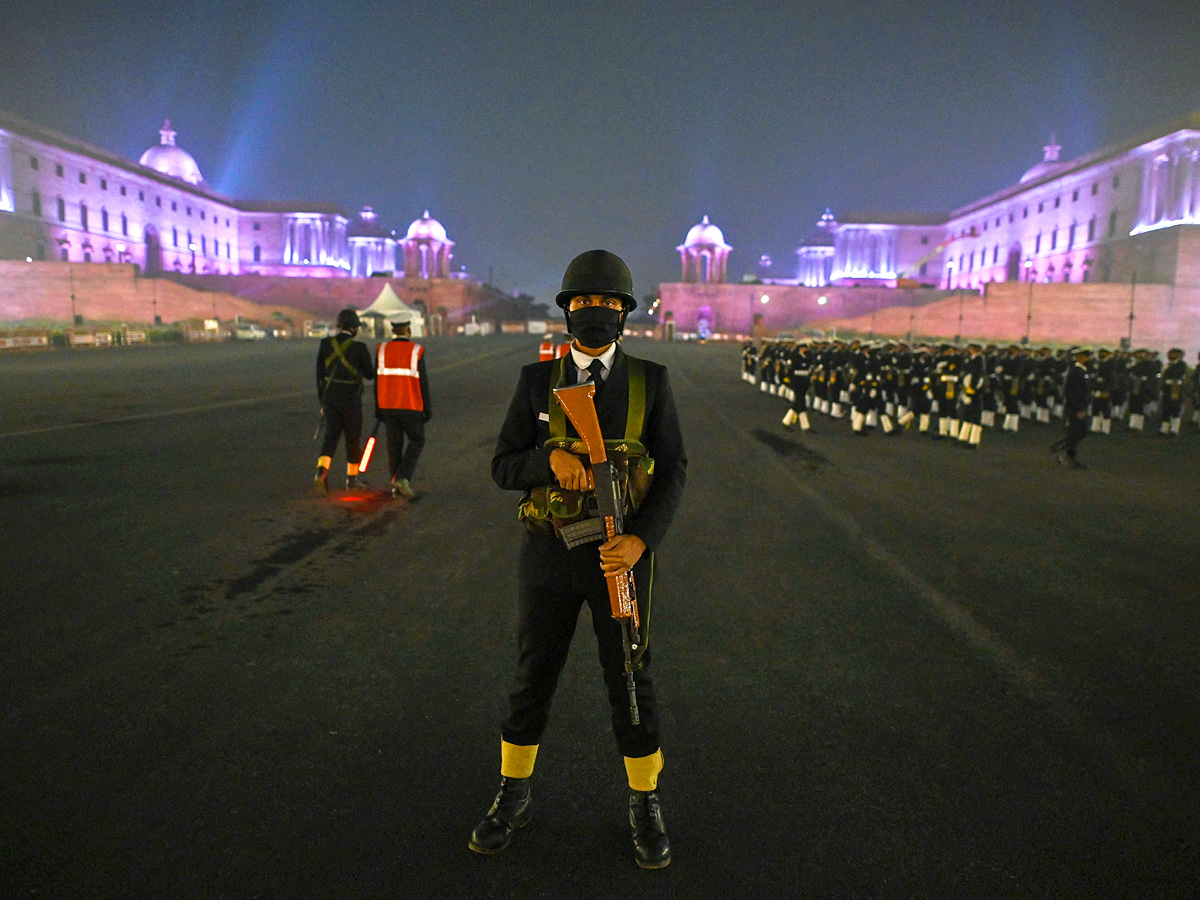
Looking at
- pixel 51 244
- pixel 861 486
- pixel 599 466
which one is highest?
pixel 51 244

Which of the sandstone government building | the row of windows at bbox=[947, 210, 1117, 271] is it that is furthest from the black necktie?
the row of windows at bbox=[947, 210, 1117, 271]

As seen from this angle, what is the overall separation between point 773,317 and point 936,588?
81.4 metres

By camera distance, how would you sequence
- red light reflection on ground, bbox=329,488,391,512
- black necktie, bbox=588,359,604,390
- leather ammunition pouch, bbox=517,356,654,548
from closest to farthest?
leather ammunition pouch, bbox=517,356,654,548
black necktie, bbox=588,359,604,390
red light reflection on ground, bbox=329,488,391,512

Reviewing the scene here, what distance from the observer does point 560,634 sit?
9.36 feet

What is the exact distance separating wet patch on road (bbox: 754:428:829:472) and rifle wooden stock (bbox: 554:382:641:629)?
851 cm

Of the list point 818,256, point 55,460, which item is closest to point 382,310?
point 55,460

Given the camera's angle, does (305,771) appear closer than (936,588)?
Yes

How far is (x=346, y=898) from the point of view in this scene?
251 centimetres

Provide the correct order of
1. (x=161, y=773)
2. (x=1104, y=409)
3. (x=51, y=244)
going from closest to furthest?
1. (x=161, y=773)
2. (x=1104, y=409)
3. (x=51, y=244)

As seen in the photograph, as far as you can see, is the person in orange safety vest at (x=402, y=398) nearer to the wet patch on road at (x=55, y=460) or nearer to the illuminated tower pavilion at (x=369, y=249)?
the wet patch on road at (x=55, y=460)

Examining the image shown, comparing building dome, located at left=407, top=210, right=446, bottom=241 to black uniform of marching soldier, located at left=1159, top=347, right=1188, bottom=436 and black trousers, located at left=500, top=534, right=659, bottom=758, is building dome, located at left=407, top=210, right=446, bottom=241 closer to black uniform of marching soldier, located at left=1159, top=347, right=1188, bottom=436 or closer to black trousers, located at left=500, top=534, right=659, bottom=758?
black uniform of marching soldier, located at left=1159, top=347, right=1188, bottom=436

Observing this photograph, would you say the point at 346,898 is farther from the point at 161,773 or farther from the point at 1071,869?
the point at 1071,869

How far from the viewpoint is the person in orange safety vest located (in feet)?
26.6

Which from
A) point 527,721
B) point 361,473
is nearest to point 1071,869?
point 527,721
